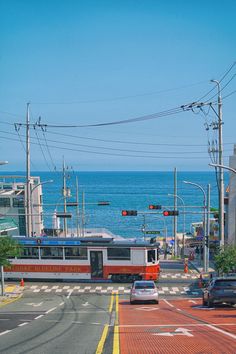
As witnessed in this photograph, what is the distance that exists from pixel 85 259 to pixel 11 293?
23.5 ft

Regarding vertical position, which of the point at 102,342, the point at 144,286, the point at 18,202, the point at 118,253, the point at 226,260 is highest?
the point at 18,202

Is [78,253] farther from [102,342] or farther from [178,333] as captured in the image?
[102,342]

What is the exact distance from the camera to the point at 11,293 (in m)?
38.5

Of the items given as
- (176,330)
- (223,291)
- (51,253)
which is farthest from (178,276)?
(176,330)

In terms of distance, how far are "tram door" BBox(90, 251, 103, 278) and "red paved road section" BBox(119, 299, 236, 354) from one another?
14.5 meters

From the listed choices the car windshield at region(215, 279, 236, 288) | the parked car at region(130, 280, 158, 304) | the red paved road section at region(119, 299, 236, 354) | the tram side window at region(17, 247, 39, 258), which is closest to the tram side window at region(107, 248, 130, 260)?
the tram side window at region(17, 247, 39, 258)

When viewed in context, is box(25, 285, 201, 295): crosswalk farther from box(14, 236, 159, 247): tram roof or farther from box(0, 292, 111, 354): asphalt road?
box(14, 236, 159, 247): tram roof

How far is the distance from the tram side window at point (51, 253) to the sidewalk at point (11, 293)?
3256mm

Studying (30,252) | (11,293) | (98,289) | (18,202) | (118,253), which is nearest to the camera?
(11,293)

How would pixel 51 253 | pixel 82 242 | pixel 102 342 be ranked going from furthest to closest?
pixel 51 253, pixel 82 242, pixel 102 342

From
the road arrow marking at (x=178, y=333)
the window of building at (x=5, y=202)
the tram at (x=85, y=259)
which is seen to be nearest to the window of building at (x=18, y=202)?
the window of building at (x=5, y=202)

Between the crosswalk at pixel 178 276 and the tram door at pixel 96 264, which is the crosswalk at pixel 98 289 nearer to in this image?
the tram door at pixel 96 264

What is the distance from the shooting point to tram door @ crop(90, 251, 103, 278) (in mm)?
43312

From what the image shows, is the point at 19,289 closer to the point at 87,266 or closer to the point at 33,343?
the point at 87,266
